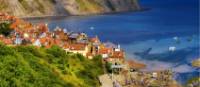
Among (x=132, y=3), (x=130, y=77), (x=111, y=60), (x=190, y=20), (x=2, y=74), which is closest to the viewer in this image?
(x=2, y=74)

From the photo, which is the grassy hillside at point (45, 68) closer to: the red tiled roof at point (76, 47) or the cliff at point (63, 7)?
the red tiled roof at point (76, 47)

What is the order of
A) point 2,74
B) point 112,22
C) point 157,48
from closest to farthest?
point 2,74 → point 157,48 → point 112,22

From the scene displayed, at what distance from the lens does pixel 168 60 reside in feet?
216

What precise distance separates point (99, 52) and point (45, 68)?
702 inches

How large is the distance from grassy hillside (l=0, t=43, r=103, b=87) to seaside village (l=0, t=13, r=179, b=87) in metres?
1.48

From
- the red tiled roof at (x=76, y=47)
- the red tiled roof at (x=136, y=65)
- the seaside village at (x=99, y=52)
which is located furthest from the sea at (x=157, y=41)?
the red tiled roof at (x=76, y=47)

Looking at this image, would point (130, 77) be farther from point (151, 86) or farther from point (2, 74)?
point (2, 74)

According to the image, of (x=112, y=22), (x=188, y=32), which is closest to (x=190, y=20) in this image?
(x=112, y=22)

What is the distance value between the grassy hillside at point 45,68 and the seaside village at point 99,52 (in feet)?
4.85

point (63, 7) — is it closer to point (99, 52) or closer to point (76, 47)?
point (99, 52)

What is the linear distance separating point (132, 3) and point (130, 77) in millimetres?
135076

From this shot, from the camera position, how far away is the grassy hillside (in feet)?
109

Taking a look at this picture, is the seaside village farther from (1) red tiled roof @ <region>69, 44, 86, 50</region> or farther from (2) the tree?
(2) the tree

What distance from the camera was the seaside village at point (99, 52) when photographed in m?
46.3
